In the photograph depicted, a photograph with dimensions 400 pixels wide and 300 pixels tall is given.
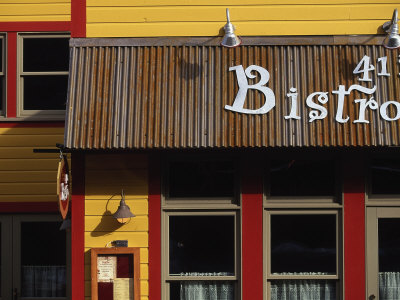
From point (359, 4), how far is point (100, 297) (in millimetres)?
5237

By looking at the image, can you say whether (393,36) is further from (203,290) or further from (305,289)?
(203,290)

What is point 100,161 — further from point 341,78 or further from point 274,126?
point 341,78

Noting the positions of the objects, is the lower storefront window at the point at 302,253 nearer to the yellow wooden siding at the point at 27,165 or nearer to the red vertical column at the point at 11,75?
the yellow wooden siding at the point at 27,165

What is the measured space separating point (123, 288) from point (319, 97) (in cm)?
356

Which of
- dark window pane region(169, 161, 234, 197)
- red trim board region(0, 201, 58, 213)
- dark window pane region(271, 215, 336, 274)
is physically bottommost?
dark window pane region(271, 215, 336, 274)

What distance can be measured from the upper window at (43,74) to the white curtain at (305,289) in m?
4.81

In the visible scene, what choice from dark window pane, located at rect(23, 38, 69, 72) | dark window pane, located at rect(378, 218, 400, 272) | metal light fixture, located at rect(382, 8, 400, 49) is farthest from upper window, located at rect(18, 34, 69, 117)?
dark window pane, located at rect(378, 218, 400, 272)

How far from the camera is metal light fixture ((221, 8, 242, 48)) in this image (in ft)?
26.8

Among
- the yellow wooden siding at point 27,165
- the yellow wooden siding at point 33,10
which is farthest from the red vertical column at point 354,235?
the yellow wooden siding at point 33,10

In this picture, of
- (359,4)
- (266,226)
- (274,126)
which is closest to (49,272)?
(266,226)

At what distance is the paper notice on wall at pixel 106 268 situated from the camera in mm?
8125

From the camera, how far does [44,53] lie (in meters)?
10.8

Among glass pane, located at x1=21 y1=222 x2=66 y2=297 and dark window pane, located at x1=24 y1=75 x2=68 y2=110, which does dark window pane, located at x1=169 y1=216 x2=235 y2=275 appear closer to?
glass pane, located at x1=21 y1=222 x2=66 y2=297

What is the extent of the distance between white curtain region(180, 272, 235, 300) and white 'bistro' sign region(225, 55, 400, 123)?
2.30 metres
